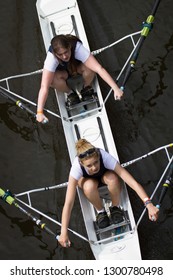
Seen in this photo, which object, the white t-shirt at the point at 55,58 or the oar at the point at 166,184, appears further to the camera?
the white t-shirt at the point at 55,58

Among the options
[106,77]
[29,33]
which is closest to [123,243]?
[106,77]

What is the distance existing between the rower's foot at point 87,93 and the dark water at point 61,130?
725 mm

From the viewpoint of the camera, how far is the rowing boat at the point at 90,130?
7.10m

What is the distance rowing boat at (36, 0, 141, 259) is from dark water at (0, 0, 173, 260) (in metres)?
0.53

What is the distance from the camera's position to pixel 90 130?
8.02 metres

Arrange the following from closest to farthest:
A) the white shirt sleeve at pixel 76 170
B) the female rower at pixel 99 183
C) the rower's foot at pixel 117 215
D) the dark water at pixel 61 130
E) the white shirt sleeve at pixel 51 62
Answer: the female rower at pixel 99 183 < the white shirt sleeve at pixel 76 170 < the rower's foot at pixel 117 215 < the white shirt sleeve at pixel 51 62 < the dark water at pixel 61 130

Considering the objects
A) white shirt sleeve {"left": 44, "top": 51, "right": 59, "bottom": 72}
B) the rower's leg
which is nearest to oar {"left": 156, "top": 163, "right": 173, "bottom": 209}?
the rower's leg

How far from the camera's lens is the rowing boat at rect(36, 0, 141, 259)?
7.10 m

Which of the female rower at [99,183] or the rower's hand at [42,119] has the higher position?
the rower's hand at [42,119]

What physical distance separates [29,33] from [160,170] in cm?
313

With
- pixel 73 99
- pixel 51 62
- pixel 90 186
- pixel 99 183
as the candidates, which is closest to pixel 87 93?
pixel 73 99


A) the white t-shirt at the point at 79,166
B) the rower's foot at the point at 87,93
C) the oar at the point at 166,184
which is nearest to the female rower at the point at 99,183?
the white t-shirt at the point at 79,166

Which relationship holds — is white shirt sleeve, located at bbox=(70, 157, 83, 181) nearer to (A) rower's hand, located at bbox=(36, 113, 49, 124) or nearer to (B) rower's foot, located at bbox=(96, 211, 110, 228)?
(B) rower's foot, located at bbox=(96, 211, 110, 228)

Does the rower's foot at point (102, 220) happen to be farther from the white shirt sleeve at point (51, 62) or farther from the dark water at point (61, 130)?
the white shirt sleeve at point (51, 62)
